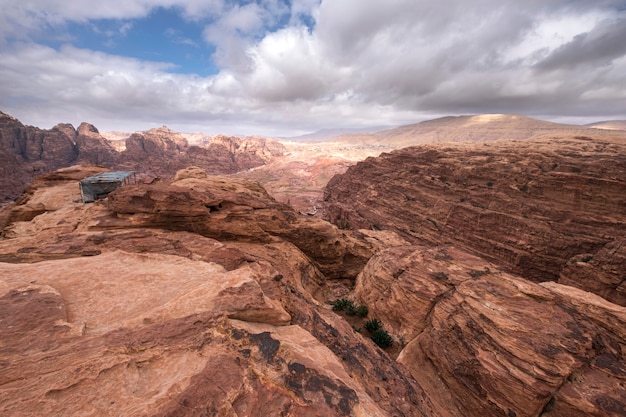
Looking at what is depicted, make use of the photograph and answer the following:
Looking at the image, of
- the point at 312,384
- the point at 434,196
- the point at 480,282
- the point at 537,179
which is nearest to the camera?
the point at 312,384

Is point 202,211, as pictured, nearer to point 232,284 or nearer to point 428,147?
point 232,284

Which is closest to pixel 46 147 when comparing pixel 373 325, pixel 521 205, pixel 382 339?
pixel 373 325

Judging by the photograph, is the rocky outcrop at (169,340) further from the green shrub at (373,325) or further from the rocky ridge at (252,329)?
the green shrub at (373,325)

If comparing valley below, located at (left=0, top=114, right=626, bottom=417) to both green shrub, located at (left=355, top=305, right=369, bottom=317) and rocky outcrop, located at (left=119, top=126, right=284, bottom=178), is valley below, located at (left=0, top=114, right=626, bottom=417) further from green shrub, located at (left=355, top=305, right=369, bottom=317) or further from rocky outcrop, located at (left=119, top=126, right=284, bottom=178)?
rocky outcrop, located at (left=119, top=126, right=284, bottom=178)

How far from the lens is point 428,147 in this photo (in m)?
49.1

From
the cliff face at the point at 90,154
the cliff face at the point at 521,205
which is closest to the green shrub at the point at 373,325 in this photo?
the cliff face at the point at 521,205

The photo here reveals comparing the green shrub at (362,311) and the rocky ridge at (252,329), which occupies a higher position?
the rocky ridge at (252,329)

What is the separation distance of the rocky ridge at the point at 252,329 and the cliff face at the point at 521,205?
62.0 feet

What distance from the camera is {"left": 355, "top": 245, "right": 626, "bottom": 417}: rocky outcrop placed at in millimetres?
8391

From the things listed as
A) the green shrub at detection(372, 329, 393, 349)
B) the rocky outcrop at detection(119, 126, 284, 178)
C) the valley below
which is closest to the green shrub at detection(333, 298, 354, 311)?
the valley below

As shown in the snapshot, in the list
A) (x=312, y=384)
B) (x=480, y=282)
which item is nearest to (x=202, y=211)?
(x=312, y=384)

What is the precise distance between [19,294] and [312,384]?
6.86m

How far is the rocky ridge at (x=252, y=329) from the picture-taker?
427 cm

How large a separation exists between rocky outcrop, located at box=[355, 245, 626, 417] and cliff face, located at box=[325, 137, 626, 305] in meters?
17.2
